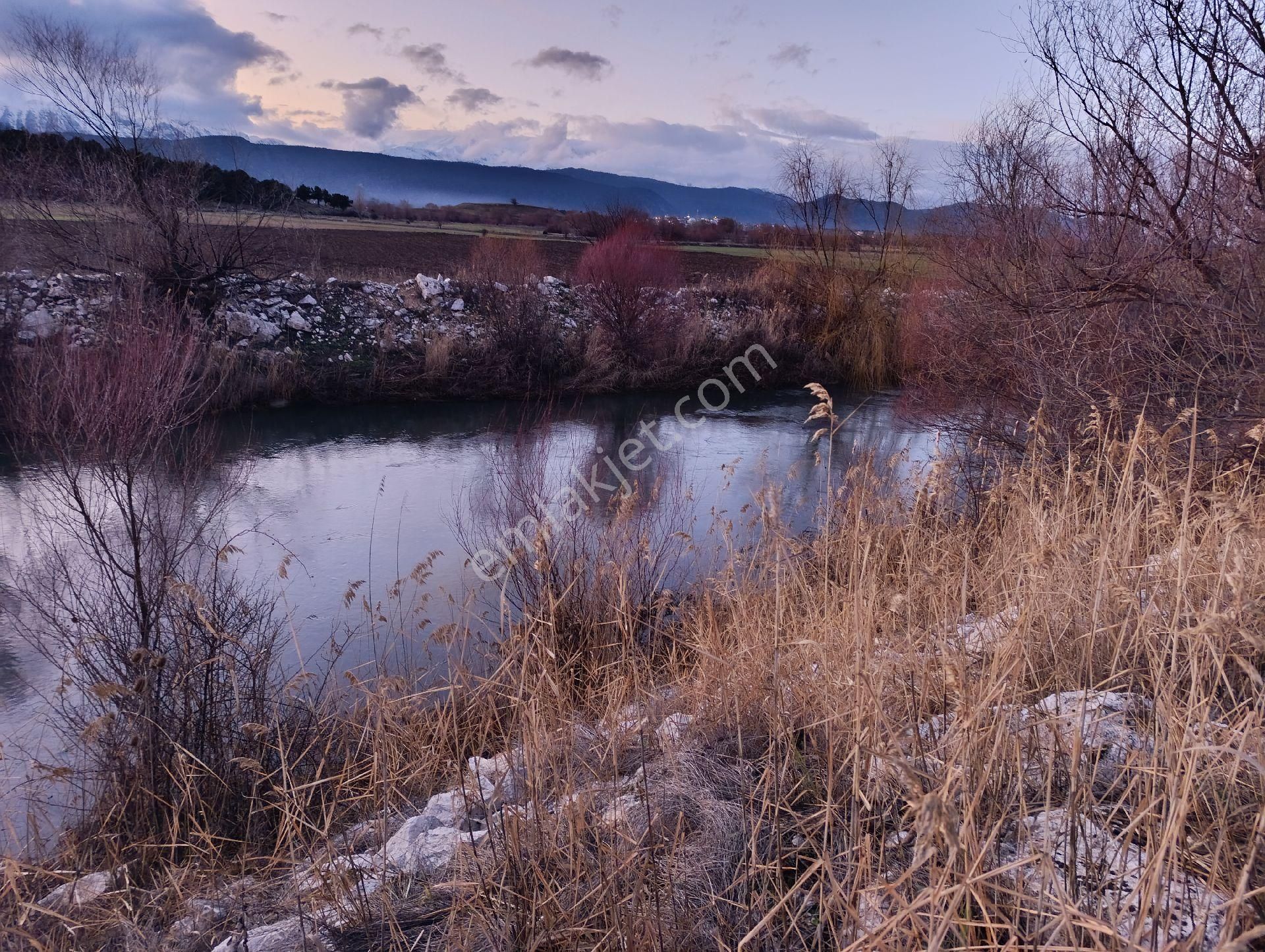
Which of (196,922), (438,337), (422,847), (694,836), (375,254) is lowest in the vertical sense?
(196,922)

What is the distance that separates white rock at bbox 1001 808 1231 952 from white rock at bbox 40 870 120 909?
2391 millimetres

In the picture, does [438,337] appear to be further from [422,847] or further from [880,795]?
[880,795]

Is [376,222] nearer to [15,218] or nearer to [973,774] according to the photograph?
[15,218]

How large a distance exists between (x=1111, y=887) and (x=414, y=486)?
845cm

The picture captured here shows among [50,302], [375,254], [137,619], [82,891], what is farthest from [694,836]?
[375,254]

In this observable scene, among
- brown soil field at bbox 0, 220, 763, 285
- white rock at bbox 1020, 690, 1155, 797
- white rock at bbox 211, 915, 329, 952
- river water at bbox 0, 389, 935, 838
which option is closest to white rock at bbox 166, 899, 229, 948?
white rock at bbox 211, 915, 329, 952

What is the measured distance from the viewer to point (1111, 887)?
57.6 inches

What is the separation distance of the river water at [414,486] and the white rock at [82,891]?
2.93 feet

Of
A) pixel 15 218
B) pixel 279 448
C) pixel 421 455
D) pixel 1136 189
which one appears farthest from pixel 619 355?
pixel 1136 189

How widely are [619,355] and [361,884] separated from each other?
526 inches

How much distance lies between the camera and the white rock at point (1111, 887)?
1230mm

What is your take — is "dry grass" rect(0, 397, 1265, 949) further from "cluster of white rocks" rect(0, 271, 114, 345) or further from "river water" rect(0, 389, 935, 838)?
"cluster of white rocks" rect(0, 271, 114, 345)

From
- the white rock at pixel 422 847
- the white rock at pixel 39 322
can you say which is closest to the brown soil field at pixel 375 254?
the white rock at pixel 39 322

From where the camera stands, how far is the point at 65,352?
4266mm
